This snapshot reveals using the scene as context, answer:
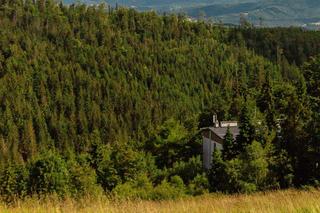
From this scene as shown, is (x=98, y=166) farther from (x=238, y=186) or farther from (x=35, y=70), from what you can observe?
(x=35, y=70)

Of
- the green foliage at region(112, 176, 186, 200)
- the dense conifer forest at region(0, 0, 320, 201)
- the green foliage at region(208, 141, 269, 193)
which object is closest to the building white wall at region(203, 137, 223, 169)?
the green foliage at region(112, 176, 186, 200)

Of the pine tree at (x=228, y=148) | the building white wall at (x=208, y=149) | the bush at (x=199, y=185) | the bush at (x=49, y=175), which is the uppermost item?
the pine tree at (x=228, y=148)

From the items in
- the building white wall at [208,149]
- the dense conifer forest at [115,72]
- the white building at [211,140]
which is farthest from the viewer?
the dense conifer forest at [115,72]

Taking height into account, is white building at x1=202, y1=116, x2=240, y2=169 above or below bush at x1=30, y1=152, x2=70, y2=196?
above

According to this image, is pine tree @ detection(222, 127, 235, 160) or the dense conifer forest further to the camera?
the dense conifer forest

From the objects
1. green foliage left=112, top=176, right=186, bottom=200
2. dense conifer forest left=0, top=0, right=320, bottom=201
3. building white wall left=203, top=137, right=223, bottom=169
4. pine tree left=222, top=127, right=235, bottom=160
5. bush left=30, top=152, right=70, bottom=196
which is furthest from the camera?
dense conifer forest left=0, top=0, right=320, bottom=201

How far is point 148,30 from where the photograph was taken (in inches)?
7559

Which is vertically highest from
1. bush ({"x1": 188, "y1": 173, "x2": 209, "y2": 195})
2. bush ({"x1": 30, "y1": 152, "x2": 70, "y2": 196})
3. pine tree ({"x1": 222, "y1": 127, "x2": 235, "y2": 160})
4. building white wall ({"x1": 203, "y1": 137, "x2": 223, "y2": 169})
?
pine tree ({"x1": 222, "y1": 127, "x2": 235, "y2": 160})

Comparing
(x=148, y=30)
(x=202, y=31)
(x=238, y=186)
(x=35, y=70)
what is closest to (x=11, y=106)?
(x=35, y=70)

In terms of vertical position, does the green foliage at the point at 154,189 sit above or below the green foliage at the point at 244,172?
below

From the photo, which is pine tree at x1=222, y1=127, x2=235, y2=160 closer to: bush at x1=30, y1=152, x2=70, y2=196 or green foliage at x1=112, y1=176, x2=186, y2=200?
green foliage at x1=112, y1=176, x2=186, y2=200

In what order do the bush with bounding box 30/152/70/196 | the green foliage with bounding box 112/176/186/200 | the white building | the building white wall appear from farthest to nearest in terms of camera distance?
the bush with bounding box 30/152/70/196 < the building white wall < the white building < the green foliage with bounding box 112/176/186/200

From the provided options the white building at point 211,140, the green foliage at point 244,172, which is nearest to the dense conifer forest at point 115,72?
the white building at point 211,140

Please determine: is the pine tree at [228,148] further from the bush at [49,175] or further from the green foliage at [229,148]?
the bush at [49,175]
